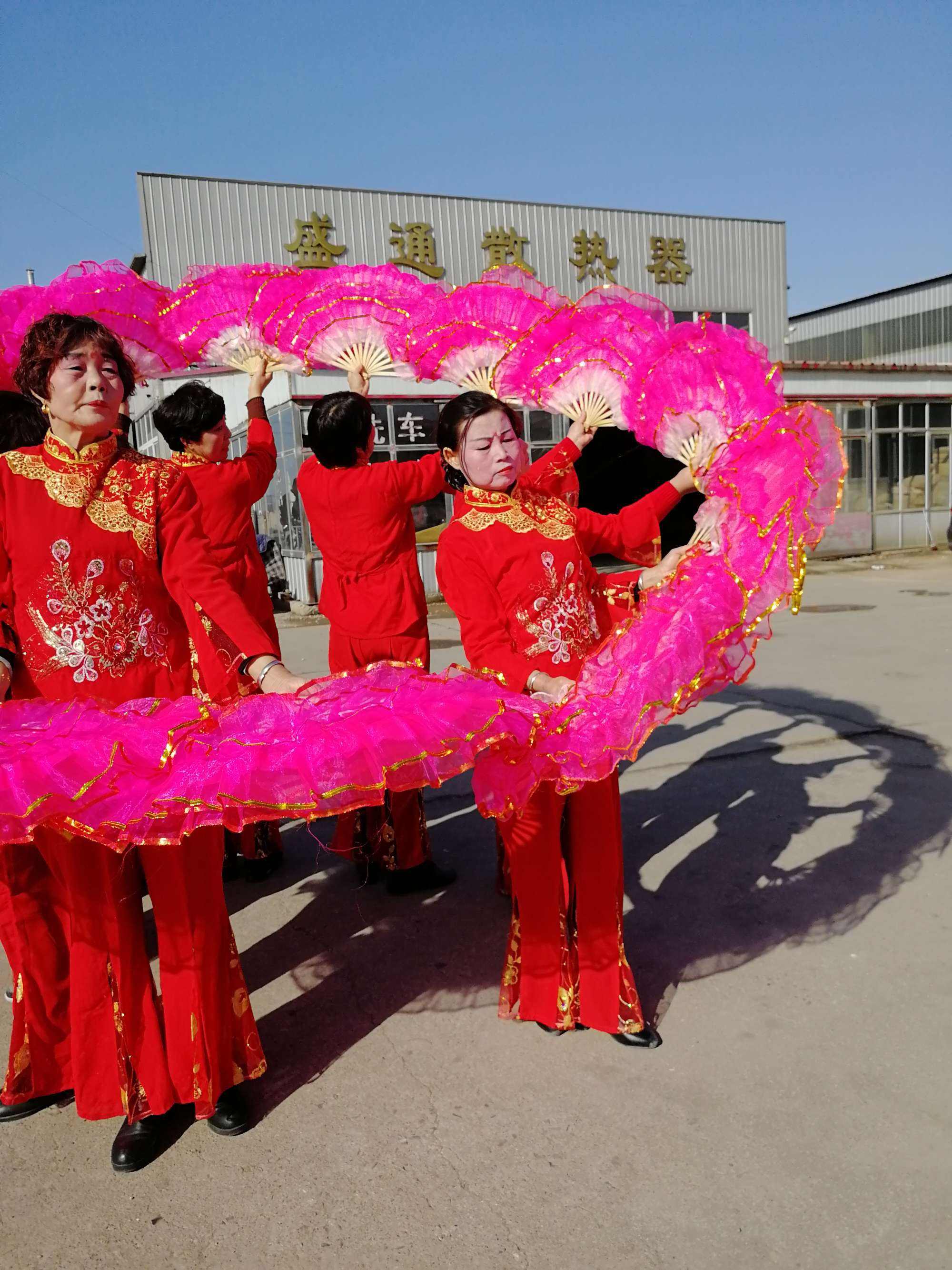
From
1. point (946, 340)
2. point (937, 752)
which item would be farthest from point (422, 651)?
point (946, 340)

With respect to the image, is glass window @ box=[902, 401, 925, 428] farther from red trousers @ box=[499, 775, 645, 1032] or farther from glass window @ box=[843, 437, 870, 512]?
red trousers @ box=[499, 775, 645, 1032]

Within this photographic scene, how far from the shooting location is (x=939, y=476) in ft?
55.0

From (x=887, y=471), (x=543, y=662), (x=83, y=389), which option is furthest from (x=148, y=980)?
(x=887, y=471)

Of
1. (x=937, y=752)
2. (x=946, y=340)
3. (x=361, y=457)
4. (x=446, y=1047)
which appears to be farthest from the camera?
(x=946, y=340)

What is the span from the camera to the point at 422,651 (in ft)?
11.9

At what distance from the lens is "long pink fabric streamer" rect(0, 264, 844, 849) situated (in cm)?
178

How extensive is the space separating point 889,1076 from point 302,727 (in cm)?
165

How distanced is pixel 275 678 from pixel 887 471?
53.4ft

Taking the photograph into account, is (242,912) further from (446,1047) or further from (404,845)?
(446,1047)

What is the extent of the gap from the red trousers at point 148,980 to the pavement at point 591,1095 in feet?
0.47

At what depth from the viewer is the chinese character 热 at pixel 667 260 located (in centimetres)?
1590

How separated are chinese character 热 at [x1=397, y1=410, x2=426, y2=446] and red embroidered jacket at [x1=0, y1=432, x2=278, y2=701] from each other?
36.2 feet

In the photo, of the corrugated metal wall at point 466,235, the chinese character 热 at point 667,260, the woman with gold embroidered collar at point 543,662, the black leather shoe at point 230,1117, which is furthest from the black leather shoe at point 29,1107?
the chinese character 热 at point 667,260

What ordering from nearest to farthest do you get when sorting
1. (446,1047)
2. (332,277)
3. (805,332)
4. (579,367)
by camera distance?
(446,1047)
(579,367)
(332,277)
(805,332)
